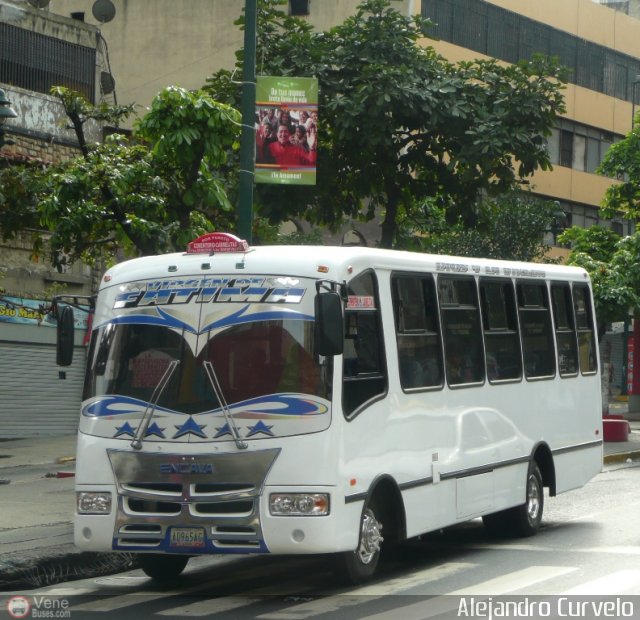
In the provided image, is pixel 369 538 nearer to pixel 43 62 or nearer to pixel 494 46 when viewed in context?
pixel 43 62

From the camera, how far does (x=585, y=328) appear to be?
16.2 m

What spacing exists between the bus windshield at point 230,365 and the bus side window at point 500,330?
354 cm

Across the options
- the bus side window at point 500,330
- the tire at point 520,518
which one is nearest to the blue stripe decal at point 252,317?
the bus side window at point 500,330

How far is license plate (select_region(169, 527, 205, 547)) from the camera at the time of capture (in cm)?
1009

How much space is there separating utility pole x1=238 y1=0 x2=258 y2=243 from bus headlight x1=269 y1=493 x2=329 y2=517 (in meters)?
5.44

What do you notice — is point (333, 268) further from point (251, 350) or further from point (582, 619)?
point (582, 619)

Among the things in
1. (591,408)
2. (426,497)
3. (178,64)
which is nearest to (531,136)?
(591,408)

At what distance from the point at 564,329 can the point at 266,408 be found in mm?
6199

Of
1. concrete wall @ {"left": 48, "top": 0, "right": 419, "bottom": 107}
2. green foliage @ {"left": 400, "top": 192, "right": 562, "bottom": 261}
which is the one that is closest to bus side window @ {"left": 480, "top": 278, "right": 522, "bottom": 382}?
green foliage @ {"left": 400, "top": 192, "right": 562, "bottom": 261}

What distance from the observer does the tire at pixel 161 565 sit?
1135 cm

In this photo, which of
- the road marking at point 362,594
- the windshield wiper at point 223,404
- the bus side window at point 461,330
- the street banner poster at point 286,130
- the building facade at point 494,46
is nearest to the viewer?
the road marking at point 362,594

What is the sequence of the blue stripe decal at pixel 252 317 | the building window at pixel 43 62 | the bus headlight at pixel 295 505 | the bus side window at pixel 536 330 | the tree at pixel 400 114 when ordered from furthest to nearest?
the building window at pixel 43 62, the tree at pixel 400 114, the bus side window at pixel 536 330, the blue stripe decal at pixel 252 317, the bus headlight at pixel 295 505

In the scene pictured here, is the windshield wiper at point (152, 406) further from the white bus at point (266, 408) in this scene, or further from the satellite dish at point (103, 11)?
the satellite dish at point (103, 11)

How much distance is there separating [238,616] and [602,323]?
2582cm
